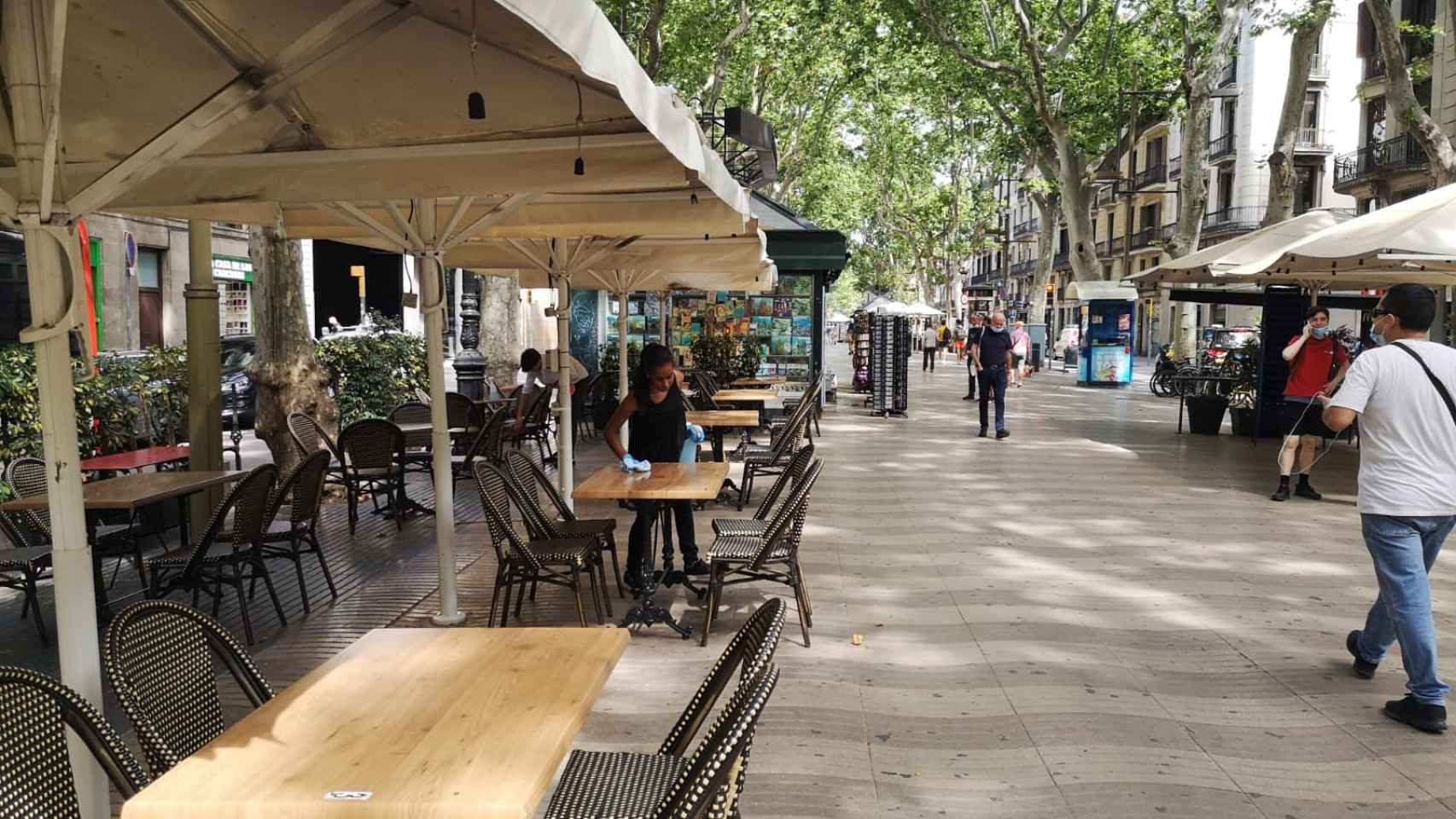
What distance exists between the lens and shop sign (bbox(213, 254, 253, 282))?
29188 millimetres

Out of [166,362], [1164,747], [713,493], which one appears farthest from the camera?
[166,362]

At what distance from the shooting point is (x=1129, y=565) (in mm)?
7121

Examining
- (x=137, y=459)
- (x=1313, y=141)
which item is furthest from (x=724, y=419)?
(x=1313, y=141)

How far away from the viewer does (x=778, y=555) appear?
5422mm

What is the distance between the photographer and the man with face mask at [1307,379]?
31.7ft

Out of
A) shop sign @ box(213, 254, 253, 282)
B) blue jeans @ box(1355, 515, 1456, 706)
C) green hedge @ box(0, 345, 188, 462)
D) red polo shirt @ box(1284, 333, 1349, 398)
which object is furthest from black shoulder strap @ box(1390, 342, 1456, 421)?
shop sign @ box(213, 254, 253, 282)

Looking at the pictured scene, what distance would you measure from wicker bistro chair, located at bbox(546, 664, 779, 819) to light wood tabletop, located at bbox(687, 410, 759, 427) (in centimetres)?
673

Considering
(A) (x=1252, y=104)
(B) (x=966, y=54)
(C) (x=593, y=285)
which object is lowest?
(C) (x=593, y=285)

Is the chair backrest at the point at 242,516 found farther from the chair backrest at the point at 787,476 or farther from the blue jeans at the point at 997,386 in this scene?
the blue jeans at the point at 997,386

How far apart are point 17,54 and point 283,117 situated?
3.92 ft

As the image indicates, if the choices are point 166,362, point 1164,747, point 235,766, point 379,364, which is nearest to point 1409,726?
point 1164,747

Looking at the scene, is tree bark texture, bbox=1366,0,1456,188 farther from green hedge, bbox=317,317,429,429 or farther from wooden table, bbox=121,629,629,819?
wooden table, bbox=121,629,629,819

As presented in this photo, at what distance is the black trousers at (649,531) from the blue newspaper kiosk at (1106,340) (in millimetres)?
20287

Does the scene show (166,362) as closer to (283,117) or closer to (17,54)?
(283,117)
